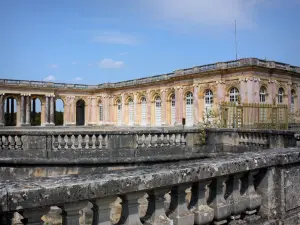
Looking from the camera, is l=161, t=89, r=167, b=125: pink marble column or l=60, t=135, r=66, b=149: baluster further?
l=161, t=89, r=167, b=125: pink marble column

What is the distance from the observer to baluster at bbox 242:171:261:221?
8.69ft

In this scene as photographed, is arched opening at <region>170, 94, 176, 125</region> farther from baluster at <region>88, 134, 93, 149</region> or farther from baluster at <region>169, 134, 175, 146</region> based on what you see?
baluster at <region>88, 134, 93, 149</region>

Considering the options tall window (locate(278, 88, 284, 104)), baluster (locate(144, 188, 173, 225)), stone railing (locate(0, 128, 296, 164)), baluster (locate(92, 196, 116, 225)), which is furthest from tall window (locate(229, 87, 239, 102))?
baluster (locate(92, 196, 116, 225))

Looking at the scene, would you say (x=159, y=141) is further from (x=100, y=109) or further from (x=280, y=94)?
(x=100, y=109)

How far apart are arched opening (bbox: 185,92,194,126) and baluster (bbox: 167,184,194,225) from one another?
26.3 m

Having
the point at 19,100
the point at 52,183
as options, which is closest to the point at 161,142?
the point at 52,183

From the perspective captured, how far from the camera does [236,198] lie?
255cm

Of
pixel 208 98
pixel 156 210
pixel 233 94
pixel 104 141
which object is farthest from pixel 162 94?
pixel 156 210

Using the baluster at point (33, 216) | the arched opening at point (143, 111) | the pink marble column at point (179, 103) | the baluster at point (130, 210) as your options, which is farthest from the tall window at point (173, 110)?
the baluster at point (33, 216)

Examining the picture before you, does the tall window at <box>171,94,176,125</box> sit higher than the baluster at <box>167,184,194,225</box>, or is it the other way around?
the tall window at <box>171,94,176,125</box>

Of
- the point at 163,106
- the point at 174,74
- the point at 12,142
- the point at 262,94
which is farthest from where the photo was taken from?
the point at 163,106

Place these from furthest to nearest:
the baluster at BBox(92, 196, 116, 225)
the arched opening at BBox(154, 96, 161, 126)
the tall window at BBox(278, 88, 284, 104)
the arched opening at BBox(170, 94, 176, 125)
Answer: the arched opening at BBox(154, 96, 161, 126)
the arched opening at BBox(170, 94, 176, 125)
the tall window at BBox(278, 88, 284, 104)
the baluster at BBox(92, 196, 116, 225)

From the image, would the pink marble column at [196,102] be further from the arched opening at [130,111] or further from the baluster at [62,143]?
the baluster at [62,143]

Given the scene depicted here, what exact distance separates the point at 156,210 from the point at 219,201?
2.12ft
